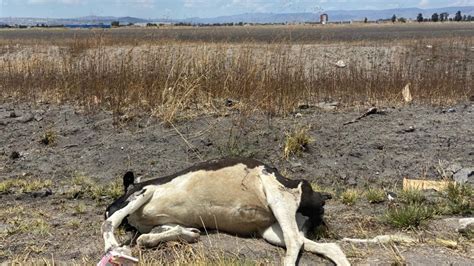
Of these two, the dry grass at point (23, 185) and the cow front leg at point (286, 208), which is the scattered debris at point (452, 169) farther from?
the dry grass at point (23, 185)

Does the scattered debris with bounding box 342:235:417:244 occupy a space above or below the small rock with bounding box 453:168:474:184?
below

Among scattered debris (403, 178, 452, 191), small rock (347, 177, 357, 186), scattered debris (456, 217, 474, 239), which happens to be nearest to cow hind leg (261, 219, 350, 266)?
scattered debris (456, 217, 474, 239)

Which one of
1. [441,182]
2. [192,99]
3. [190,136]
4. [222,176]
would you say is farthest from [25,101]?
[441,182]

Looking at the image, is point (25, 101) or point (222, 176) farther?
point (25, 101)

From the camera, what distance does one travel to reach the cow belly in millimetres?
4957

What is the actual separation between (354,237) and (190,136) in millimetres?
3849

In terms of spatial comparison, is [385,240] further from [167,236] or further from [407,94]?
[407,94]

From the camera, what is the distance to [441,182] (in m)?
6.75

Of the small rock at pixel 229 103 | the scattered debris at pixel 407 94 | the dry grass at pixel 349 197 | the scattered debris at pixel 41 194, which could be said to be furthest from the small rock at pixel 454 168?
the scattered debris at pixel 41 194

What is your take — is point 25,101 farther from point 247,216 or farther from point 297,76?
point 247,216

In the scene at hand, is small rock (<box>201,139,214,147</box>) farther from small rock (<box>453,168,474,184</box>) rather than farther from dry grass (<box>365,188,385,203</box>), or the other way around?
small rock (<box>453,168,474,184</box>)

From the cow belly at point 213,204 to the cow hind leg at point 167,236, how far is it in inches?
6.7

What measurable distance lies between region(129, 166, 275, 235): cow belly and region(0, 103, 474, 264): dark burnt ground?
17 centimetres

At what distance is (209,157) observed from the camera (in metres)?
7.95
